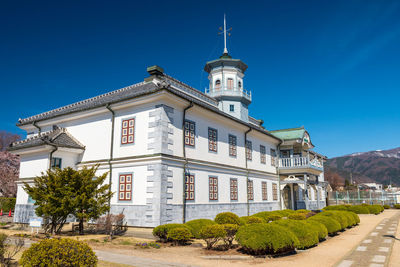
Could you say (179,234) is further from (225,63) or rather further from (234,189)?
(225,63)

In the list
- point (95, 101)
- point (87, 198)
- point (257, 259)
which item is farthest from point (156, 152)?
point (95, 101)

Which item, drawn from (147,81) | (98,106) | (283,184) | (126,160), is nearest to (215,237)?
(126,160)

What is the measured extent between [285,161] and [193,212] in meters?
16.2

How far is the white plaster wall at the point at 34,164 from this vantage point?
18.0 metres

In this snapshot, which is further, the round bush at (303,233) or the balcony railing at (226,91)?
the balcony railing at (226,91)

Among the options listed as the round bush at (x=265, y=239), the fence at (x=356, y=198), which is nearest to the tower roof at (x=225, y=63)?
the round bush at (x=265, y=239)

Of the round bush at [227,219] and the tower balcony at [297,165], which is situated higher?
the tower balcony at [297,165]

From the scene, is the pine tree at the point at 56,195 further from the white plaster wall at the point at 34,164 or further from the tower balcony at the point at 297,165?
the tower balcony at the point at 297,165

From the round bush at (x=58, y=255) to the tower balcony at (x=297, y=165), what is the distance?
25094 mm

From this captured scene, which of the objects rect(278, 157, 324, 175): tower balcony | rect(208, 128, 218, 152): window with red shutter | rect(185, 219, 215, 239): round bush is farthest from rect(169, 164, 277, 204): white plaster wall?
rect(278, 157, 324, 175): tower balcony

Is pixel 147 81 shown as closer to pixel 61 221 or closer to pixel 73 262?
pixel 61 221

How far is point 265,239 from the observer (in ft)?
33.5

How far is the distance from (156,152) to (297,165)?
1804 cm

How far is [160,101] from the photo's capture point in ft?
52.2
